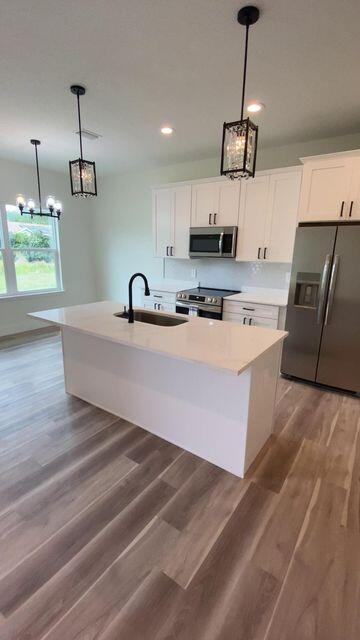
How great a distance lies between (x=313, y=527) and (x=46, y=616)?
1.37 metres

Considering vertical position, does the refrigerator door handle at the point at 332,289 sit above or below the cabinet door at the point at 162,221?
below

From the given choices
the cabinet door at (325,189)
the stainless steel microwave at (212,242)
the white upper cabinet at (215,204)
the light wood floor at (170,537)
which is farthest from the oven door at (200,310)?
the light wood floor at (170,537)

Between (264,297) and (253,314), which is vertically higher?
(264,297)

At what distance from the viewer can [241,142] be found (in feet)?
5.38

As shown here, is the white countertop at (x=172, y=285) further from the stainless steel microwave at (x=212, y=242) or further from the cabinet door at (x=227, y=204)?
the cabinet door at (x=227, y=204)

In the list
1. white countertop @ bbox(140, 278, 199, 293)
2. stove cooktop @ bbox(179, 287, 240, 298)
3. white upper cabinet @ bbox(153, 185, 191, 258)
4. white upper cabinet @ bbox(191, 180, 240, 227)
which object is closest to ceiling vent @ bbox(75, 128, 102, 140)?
white upper cabinet @ bbox(153, 185, 191, 258)

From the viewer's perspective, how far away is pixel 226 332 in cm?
218

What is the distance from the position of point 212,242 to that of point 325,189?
57.5 inches

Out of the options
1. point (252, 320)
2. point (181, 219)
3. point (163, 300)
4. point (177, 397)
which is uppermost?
point (181, 219)

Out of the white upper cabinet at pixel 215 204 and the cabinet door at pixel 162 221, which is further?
the cabinet door at pixel 162 221

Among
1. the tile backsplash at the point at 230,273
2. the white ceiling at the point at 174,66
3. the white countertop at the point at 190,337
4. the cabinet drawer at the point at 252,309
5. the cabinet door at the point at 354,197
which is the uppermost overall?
the white ceiling at the point at 174,66

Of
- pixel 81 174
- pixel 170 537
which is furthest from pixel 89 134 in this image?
pixel 170 537

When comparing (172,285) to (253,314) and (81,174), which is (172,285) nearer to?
(253,314)

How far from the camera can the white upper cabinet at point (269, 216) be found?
3.37 meters
